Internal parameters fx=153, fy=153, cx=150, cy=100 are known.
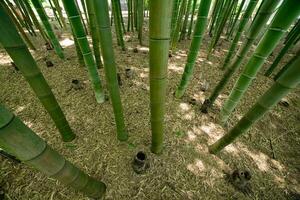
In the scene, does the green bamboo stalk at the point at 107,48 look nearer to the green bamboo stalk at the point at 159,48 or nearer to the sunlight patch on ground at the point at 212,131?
the green bamboo stalk at the point at 159,48

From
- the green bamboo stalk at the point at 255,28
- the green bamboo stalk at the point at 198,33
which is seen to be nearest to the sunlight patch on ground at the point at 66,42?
the green bamboo stalk at the point at 198,33

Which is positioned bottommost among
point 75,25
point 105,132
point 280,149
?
point 280,149

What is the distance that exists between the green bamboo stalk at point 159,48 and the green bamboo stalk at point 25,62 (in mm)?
748

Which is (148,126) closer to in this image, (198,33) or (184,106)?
(184,106)

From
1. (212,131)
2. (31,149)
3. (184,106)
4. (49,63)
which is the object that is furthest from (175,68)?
(31,149)

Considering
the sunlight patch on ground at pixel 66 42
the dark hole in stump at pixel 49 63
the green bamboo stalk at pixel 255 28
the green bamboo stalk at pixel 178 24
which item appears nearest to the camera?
the green bamboo stalk at pixel 255 28

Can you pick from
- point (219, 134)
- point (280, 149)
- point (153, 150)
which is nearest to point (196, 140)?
point (219, 134)

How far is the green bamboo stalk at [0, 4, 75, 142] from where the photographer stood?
0.82 m

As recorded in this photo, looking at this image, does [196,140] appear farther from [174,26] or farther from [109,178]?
[174,26]

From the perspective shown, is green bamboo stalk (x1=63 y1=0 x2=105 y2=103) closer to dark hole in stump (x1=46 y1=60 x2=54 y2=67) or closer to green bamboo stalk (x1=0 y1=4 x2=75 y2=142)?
green bamboo stalk (x1=0 y1=4 x2=75 y2=142)

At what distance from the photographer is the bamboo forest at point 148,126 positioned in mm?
850

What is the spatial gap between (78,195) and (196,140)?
1324 mm

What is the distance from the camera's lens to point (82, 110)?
2016 millimetres

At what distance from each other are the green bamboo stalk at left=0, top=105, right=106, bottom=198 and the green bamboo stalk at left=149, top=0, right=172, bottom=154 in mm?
624
